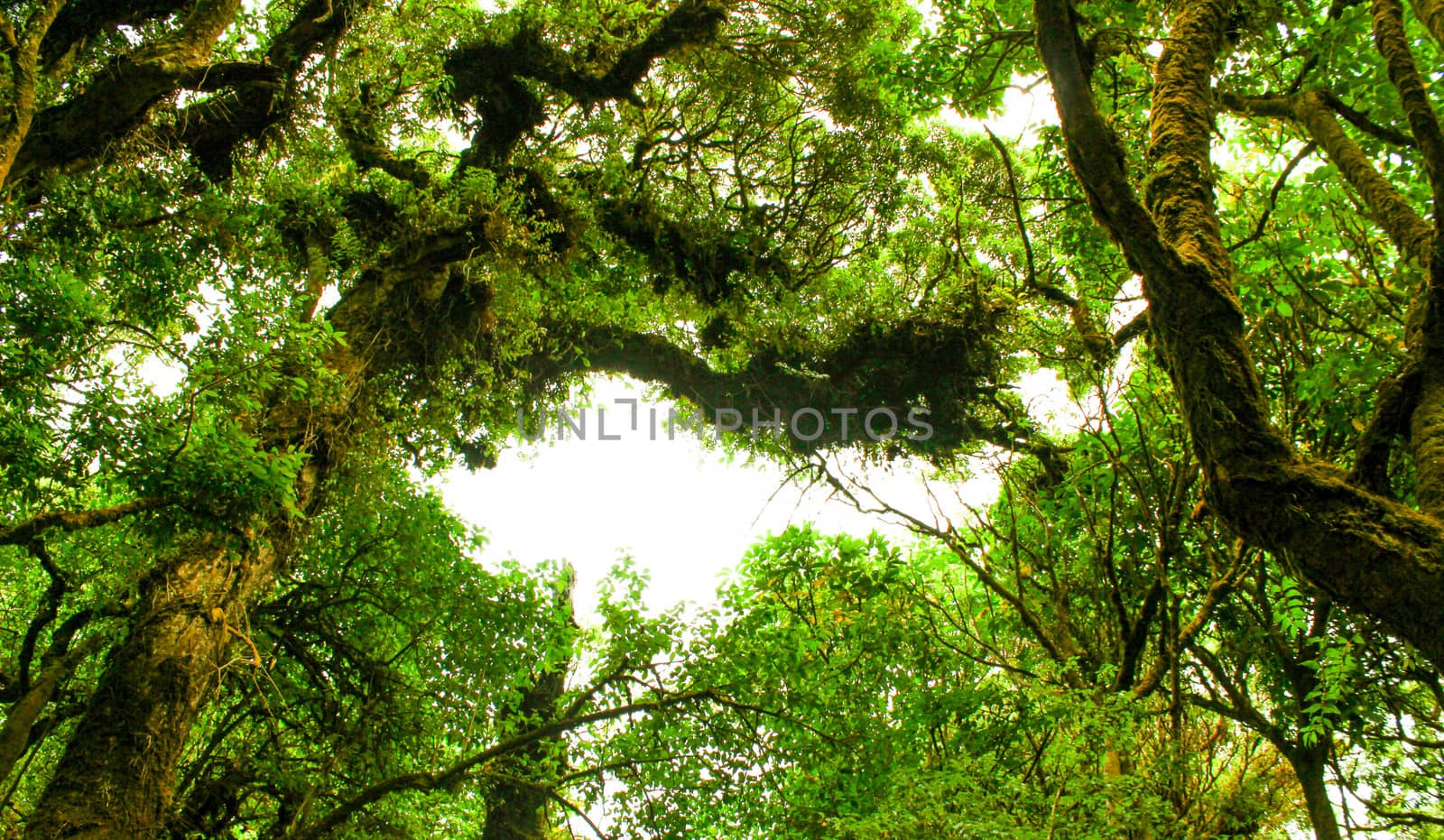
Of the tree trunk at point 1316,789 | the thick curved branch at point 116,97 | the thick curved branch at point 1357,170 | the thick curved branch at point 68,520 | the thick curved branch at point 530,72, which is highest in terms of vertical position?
the thick curved branch at point 530,72

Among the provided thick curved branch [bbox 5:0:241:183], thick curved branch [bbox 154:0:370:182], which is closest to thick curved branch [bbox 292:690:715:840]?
thick curved branch [bbox 5:0:241:183]

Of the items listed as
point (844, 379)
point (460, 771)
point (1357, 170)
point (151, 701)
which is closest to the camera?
point (1357, 170)

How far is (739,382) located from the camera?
9789 mm

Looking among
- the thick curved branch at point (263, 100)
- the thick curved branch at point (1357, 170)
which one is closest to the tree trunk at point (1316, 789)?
the thick curved branch at point (1357, 170)

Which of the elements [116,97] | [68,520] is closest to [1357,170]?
[68,520]

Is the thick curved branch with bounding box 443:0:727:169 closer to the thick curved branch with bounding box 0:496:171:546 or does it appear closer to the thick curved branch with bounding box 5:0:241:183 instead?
the thick curved branch with bounding box 5:0:241:183

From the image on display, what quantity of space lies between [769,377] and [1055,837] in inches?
251

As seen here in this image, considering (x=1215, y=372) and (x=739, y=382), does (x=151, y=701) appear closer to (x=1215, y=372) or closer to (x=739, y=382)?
(x=1215, y=372)

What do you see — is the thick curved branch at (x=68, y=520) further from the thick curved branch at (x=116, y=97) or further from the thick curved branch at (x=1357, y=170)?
the thick curved branch at (x=1357, y=170)

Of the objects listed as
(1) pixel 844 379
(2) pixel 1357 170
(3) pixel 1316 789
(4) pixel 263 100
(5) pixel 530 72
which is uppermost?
(5) pixel 530 72

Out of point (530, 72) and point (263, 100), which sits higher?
point (530, 72)

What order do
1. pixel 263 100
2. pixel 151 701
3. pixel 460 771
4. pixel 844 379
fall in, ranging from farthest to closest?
pixel 844 379 → pixel 263 100 → pixel 460 771 → pixel 151 701

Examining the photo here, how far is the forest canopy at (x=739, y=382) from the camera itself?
10.8ft

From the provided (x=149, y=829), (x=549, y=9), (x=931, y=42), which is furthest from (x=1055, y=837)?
(x=549, y=9)
